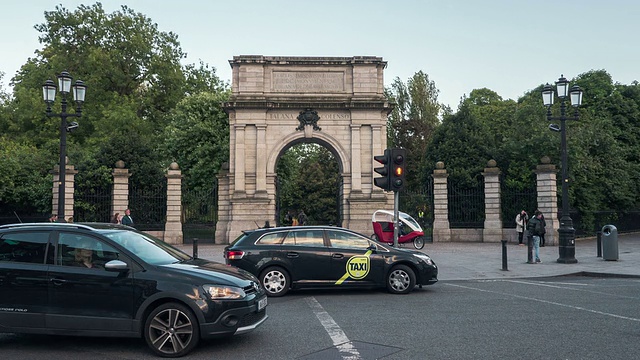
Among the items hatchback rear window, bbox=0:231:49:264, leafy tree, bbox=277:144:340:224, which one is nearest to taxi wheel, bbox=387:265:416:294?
hatchback rear window, bbox=0:231:49:264

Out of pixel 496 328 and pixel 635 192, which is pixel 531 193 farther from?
pixel 496 328

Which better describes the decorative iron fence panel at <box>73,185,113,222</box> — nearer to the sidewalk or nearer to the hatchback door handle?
the sidewalk

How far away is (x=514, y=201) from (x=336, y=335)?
2285 cm

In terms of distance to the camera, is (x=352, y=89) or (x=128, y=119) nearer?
(x=352, y=89)

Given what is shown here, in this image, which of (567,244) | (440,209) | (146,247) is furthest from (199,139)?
(146,247)

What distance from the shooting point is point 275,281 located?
11.7m

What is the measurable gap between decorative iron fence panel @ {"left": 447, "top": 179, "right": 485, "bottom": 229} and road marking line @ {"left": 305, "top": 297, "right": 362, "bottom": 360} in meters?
19.8

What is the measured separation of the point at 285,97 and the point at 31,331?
79.1ft

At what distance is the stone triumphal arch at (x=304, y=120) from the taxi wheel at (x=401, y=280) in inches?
683

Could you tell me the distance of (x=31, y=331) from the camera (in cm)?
670

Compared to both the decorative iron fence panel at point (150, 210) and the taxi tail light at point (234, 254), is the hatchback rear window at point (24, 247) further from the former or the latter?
the decorative iron fence panel at point (150, 210)

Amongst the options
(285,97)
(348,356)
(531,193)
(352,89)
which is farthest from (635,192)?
(348,356)

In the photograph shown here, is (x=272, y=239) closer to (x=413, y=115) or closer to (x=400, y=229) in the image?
(x=400, y=229)

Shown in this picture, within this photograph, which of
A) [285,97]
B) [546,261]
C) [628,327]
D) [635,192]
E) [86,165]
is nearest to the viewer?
[628,327]
